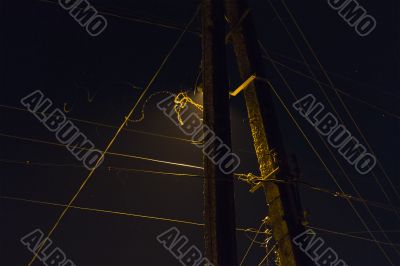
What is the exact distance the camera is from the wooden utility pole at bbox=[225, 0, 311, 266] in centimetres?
539

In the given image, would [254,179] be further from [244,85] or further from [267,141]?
[244,85]

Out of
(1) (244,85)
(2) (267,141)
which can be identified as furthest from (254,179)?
(1) (244,85)

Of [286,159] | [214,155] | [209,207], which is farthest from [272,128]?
[209,207]

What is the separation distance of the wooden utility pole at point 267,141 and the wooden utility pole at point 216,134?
0.63m

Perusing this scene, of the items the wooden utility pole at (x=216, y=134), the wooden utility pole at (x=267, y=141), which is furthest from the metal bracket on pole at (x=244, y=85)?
the wooden utility pole at (x=216, y=134)

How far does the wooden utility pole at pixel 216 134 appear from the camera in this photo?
439 centimetres

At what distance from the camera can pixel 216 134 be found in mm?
4984

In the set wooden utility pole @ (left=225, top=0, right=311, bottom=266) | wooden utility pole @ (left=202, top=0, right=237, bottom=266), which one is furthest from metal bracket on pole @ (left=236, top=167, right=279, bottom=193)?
wooden utility pole @ (left=202, top=0, right=237, bottom=266)

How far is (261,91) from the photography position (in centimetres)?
630

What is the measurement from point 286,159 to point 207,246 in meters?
1.90

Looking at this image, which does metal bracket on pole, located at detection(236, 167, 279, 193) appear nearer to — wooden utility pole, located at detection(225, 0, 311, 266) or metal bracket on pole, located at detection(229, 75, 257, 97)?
wooden utility pole, located at detection(225, 0, 311, 266)

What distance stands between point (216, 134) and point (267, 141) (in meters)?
1.18

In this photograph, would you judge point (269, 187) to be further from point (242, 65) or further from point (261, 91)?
point (242, 65)

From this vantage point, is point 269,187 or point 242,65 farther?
point 242,65
